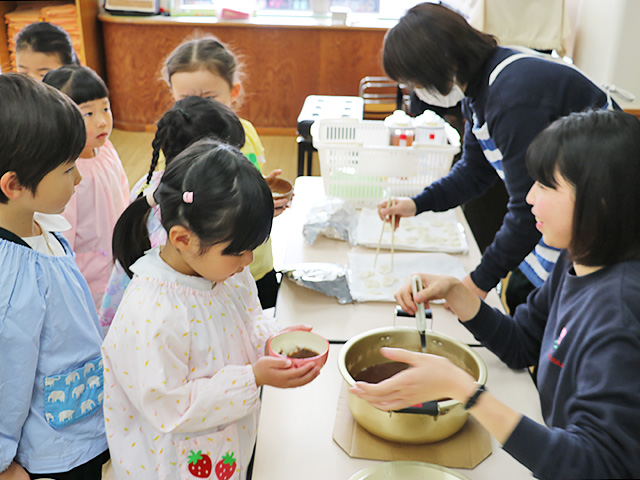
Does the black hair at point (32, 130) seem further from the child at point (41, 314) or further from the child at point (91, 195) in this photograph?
the child at point (91, 195)

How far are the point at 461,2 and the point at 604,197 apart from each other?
264 centimetres

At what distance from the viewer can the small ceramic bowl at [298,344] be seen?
117 cm

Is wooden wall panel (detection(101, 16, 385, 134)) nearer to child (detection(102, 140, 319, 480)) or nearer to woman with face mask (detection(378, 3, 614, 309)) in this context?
woman with face mask (detection(378, 3, 614, 309))

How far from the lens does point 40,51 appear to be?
7.75 ft

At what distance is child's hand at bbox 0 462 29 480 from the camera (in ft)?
3.58

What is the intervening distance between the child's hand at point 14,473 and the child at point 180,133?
18.9 inches

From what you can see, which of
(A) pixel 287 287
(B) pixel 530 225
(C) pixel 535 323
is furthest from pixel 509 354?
(A) pixel 287 287

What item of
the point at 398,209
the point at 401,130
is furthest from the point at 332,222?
the point at 401,130

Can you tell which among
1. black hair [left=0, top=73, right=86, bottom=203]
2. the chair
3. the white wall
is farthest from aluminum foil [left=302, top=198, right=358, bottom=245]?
the chair

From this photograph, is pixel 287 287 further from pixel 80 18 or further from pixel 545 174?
pixel 80 18

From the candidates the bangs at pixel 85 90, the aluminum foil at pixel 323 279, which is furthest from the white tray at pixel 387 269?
the bangs at pixel 85 90

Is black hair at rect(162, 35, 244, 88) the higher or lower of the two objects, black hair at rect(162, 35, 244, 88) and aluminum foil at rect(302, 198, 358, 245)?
the higher

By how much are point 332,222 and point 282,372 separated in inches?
36.5

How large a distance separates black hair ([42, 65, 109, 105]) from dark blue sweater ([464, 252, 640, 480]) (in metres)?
1.51
